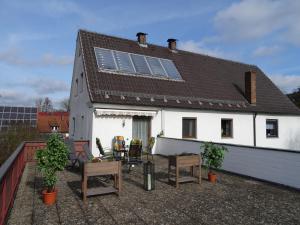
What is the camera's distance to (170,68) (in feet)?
59.6

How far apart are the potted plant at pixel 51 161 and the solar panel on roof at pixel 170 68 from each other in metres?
11.9

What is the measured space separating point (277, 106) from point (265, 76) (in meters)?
5.32

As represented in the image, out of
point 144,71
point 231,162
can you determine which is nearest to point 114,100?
point 144,71

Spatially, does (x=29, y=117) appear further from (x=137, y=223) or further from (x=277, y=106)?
(x=137, y=223)

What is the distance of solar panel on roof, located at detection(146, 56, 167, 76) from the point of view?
17000mm

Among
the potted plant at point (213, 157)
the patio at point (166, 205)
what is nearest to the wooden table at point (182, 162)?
the patio at point (166, 205)

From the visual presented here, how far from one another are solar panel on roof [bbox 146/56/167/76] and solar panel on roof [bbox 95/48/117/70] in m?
2.55

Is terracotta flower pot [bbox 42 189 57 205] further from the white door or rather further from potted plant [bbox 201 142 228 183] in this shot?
the white door

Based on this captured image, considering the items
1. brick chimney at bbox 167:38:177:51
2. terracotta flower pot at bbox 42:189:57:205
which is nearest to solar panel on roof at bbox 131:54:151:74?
brick chimney at bbox 167:38:177:51

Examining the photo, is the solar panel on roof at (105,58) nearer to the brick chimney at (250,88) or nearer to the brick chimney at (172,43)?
the brick chimney at (172,43)

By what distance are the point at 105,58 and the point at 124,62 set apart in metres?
1.17

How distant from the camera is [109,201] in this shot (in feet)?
22.0

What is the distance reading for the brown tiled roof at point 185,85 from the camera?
1442 cm

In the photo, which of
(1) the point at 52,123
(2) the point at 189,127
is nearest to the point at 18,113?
(1) the point at 52,123
